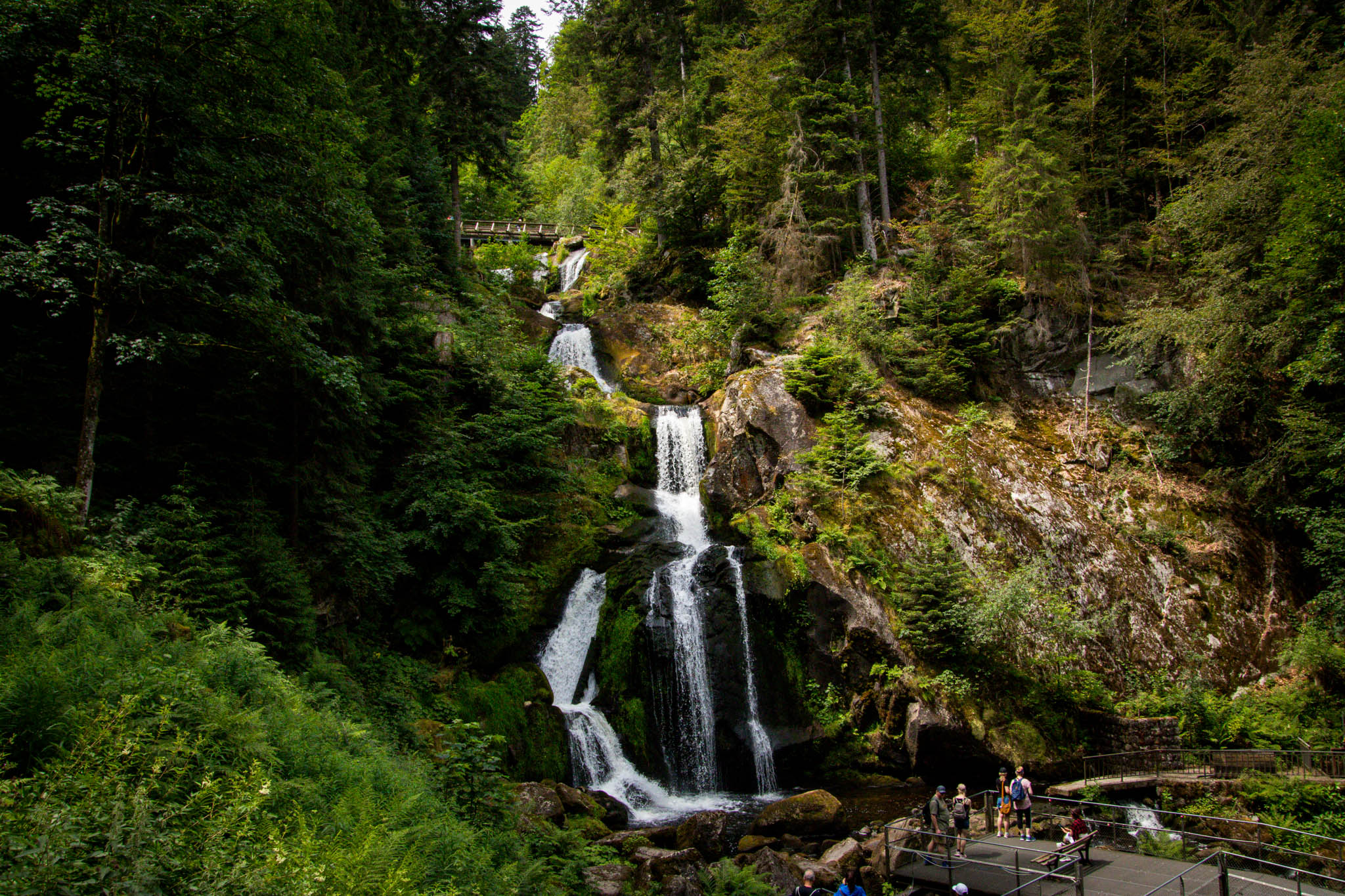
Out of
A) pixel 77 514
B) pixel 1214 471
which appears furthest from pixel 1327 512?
pixel 77 514

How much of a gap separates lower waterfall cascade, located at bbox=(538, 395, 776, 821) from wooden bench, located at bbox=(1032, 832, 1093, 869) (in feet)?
19.6

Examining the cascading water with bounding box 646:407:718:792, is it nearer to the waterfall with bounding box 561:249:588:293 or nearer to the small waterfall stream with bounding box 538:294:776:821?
the small waterfall stream with bounding box 538:294:776:821

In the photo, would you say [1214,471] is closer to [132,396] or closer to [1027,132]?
[1027,132]

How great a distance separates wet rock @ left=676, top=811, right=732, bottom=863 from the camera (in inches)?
441

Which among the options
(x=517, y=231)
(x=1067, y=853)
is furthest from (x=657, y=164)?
(x=1067, y=853)

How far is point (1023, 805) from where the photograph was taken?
437 inches

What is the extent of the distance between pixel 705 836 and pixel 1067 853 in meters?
5.65

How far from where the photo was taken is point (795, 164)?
82.8ft

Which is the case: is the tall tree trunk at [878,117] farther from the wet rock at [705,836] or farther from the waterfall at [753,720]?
the wet rock at [705,836]

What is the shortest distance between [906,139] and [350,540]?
92.3ft

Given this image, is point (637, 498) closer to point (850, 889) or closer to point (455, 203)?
point (850, 889)

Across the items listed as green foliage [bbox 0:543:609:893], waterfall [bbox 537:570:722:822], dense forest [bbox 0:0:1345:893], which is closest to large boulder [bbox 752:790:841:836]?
waterfall [bbox 537:570:722:822]

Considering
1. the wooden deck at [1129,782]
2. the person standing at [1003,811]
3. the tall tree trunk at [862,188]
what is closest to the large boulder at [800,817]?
the person standing at [1003,811]

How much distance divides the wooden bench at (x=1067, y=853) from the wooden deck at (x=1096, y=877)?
131 millimetres
